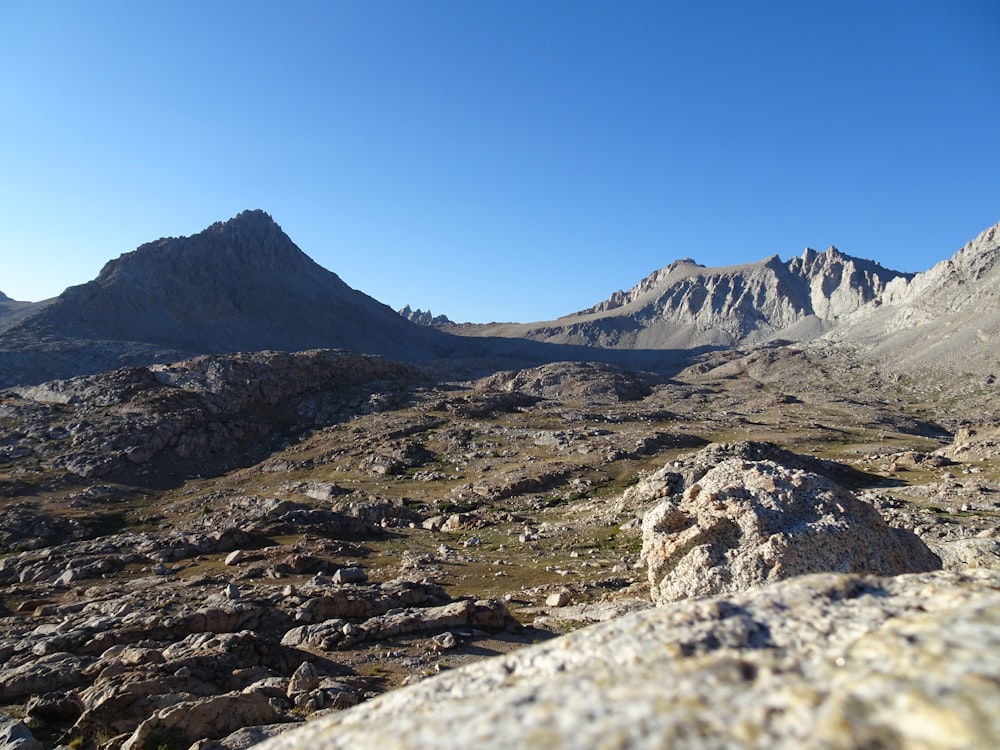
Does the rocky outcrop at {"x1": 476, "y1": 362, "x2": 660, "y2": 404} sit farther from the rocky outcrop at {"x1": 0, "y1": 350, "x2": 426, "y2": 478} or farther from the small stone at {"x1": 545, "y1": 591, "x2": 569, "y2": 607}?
the small stone at {"x1": 545, "y1": 591, "x2": 569, "y2": 607}

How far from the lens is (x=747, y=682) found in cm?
447

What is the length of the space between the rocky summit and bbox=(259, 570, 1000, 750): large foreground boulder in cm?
3

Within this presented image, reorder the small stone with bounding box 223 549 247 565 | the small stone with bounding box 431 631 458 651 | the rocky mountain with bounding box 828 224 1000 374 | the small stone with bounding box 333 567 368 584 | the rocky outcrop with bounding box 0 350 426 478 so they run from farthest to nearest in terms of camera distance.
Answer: the rocky mountain with bounding box 828 224 1000 374, the rocky outcrop with bounding box 0 350 426 478, the small stone with bounding box 223 549 247 565, the small stone with bounding box 333 567 368 584, the small stone with bounding box 431 631 458 651

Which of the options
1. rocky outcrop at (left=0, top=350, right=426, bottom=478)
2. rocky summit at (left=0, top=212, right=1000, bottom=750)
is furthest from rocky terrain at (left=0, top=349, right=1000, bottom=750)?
rocky outcrop at (left=0, top=350, right=426, bottom=478)

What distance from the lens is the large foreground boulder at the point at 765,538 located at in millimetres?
15172

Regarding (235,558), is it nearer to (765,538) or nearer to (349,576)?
(349,576)

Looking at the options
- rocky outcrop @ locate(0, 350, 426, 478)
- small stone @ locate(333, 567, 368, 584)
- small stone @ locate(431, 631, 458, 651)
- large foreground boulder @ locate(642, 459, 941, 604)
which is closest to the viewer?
large foreground boulder @ locate(642, 459, 941, 604)

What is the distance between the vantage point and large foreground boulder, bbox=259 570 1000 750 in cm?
379

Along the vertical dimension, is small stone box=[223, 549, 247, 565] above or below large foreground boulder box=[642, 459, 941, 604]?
below

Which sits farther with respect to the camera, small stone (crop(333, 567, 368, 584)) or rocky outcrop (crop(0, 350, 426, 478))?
rocky outcrop (crop(0, 350, 426, 478))

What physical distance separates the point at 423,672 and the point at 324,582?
13.7m

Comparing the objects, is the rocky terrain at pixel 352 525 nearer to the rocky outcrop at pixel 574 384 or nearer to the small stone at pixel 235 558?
the small stone at pixel 235 558

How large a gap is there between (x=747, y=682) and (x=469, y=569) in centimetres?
2893

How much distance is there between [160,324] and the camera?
599 ft
